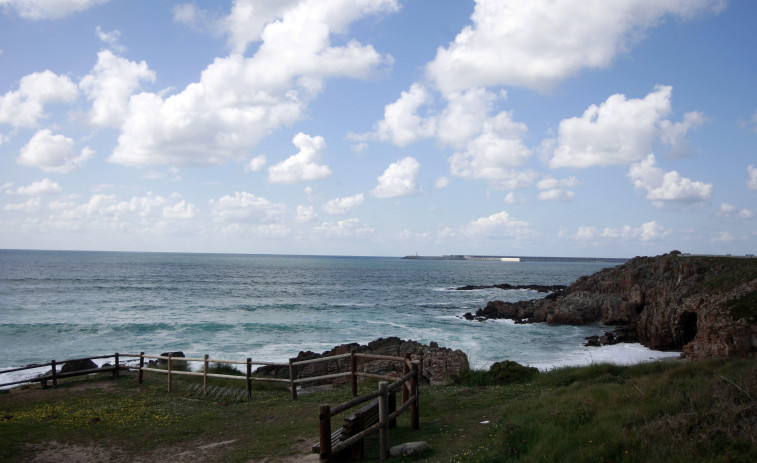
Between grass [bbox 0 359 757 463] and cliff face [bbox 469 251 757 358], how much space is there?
11.2m

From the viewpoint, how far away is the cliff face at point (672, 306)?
70.1 ft

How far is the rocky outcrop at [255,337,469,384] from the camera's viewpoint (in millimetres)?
19836

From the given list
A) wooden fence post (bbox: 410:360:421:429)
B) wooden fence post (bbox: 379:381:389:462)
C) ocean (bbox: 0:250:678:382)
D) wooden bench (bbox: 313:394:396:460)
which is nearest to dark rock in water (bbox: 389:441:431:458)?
wooden fence post (bbox: 379:381:389:462)

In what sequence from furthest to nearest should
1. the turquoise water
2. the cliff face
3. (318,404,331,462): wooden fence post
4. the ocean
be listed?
the turquoise water, the ocean, the cliff face, (318,404,331,462): wooden fence post

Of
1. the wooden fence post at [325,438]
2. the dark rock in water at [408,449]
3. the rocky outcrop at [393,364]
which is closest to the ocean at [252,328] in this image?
the rocky outcrop at [393,364]

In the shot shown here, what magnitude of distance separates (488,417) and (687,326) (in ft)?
83.4

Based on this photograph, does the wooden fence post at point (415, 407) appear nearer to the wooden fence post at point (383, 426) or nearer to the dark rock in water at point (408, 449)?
the dark rock in water at point (408, 449)

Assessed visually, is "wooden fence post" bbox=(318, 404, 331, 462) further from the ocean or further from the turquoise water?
the turquoise water

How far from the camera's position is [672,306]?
30.1 m

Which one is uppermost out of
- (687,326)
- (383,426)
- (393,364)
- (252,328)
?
(383,426)

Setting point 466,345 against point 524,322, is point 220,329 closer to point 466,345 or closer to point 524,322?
point 466,345

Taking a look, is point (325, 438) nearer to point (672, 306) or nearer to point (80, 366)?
point (80, 366)

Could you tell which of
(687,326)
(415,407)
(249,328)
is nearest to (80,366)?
(415,407)

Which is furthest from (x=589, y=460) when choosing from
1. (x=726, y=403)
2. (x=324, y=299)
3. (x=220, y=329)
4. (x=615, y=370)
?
(x=324, y=299)
